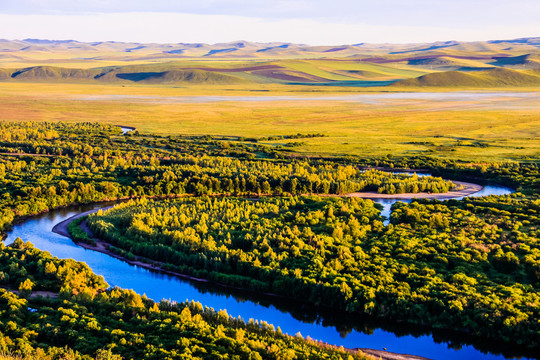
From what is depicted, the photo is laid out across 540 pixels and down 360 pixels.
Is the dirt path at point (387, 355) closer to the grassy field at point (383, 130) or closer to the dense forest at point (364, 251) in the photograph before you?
the dense forest at point (364, 251)

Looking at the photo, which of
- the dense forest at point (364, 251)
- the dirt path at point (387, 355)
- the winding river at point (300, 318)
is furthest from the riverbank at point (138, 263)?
the dense forest at point (364, 251)

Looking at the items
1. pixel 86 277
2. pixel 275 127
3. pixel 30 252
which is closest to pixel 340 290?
pixel 86 277

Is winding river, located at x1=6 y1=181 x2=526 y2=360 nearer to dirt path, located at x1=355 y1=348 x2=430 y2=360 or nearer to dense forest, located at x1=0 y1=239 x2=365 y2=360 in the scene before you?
dirt path, located at x1=355 y1=348 x2=430 y2=360

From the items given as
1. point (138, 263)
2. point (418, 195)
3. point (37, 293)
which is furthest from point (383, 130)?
point (37, 293)

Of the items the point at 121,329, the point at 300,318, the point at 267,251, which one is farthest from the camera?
the point at 267,251

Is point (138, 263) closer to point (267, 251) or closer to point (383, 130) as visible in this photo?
point (267, 251)
